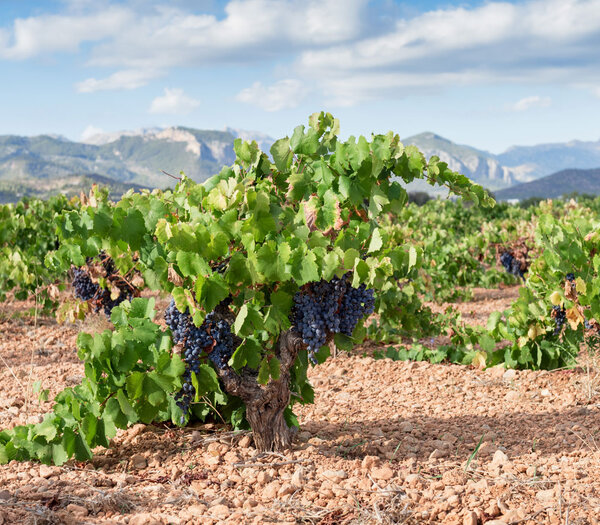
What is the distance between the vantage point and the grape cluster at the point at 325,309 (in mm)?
3016

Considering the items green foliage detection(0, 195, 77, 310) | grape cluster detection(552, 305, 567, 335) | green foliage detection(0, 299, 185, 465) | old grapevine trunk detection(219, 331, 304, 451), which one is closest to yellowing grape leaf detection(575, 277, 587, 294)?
grape cluster detection(552, 305, 567, 335)

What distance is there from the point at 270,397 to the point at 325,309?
2.00ft

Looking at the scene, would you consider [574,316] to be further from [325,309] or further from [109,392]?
[109,392]

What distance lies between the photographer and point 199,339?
10.1 feet

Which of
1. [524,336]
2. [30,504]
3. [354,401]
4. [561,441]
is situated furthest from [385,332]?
[30,504]

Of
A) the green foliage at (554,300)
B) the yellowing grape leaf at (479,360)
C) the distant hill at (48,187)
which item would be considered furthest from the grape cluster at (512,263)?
the distant hill at (48,187)

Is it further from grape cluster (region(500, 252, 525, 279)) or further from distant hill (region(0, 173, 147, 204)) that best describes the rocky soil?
distant hill (region(0, 173, 147, 204))

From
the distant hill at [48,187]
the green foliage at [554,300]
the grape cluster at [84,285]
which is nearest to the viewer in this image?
the green foliage at [554,300]

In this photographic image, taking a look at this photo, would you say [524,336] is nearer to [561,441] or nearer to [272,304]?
[561,441]

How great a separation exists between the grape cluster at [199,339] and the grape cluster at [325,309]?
37 cm

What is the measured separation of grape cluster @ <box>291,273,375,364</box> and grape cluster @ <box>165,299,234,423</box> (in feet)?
1.20

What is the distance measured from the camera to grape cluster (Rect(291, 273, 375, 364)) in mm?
3016

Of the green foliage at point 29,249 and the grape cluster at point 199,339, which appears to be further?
the green foliage at point 29,249

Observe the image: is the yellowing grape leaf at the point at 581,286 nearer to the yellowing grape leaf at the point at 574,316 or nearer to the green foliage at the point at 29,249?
the yellowing grape leaf at the point at 574,316
